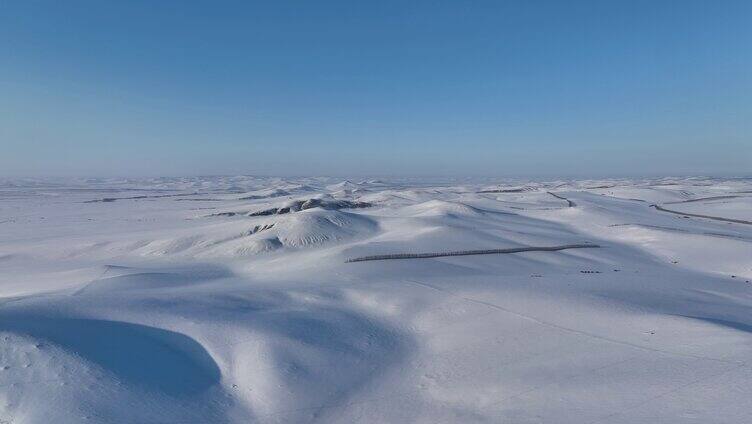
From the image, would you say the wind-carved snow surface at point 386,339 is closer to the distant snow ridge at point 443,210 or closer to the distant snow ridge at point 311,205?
the distant snow ridge at point 443,210

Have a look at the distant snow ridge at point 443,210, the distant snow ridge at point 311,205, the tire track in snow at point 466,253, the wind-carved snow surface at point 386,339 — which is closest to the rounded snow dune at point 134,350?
the wind-carved snow surface at point 386,339

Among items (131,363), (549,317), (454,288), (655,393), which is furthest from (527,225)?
(131,363)

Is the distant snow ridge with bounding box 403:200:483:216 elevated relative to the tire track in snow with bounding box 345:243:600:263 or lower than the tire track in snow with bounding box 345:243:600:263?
elevated

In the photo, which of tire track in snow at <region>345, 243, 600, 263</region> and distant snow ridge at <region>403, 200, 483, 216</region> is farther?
distant snow ridge at <region>403, 200, 483, 216</region>

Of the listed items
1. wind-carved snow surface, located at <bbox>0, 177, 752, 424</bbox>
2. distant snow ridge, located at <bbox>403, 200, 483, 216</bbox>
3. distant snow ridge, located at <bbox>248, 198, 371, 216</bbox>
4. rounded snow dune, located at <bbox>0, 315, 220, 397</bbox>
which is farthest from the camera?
distant snow ridge, located at <bbox>248, 198, 371, 216</bbox>

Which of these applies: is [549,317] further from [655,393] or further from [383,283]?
[383,283]

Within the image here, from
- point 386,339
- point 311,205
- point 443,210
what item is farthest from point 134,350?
point 311,205

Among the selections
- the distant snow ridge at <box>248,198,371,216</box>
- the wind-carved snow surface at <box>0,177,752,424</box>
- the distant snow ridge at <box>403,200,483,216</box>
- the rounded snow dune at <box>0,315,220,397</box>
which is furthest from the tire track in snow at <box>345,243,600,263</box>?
the distant snow ridge at <box>248,198,371,216</box>

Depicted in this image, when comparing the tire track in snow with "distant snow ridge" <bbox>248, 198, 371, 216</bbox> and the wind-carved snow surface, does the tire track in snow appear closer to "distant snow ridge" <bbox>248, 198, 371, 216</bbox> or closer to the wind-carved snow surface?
the wind-carved snow surface
